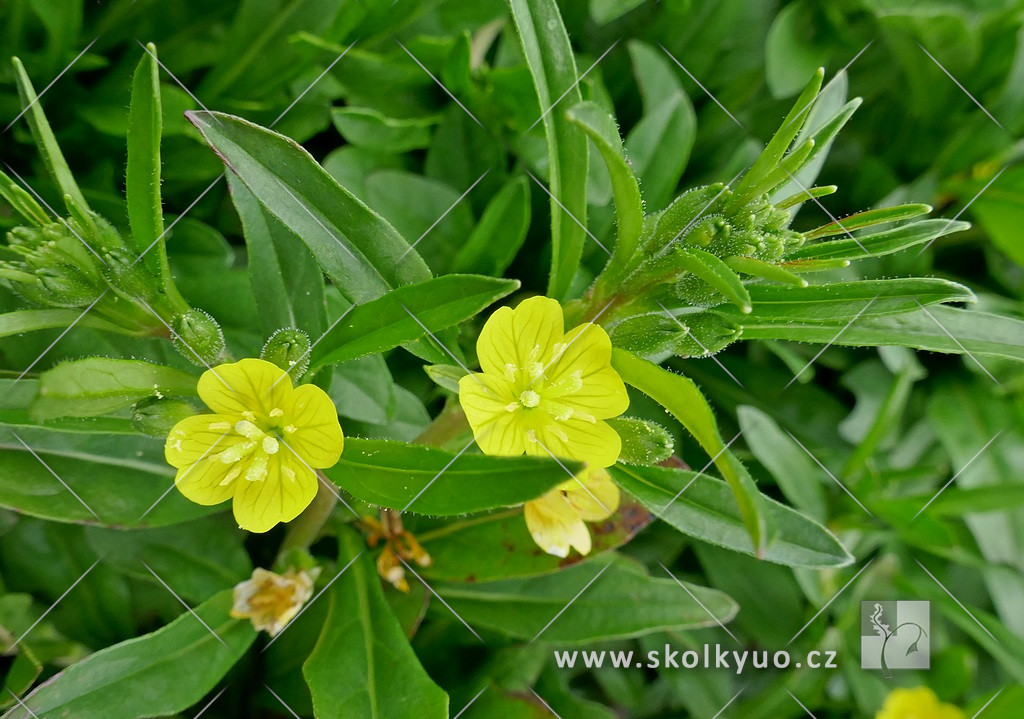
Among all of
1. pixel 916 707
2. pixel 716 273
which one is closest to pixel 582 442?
pixel 716 273

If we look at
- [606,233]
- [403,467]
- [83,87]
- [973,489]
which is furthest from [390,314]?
[973,489]

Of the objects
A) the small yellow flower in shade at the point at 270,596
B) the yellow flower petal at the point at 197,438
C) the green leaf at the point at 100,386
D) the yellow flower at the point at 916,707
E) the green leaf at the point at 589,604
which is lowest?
the yellow flower at the point at 916,707

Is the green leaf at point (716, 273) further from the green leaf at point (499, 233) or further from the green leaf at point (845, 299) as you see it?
the green leaf at point (499, 233)

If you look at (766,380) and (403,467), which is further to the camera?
(766,380)

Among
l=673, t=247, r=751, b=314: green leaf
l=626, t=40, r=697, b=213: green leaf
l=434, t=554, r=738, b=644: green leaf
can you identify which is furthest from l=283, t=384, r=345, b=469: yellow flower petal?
l=626, t=40, r=697, b=213: green leaf

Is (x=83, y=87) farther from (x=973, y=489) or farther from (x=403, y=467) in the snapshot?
(x=973, y=489)

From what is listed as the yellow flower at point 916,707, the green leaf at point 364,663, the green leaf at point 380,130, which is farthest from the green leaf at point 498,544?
Result: the yellow flower at point 916,707

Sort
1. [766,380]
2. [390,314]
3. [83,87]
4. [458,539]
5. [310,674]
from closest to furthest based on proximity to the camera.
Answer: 1. [390,314]
2. [310,674]
3. [458,539]
4. [83,87]
5. [766,380]
